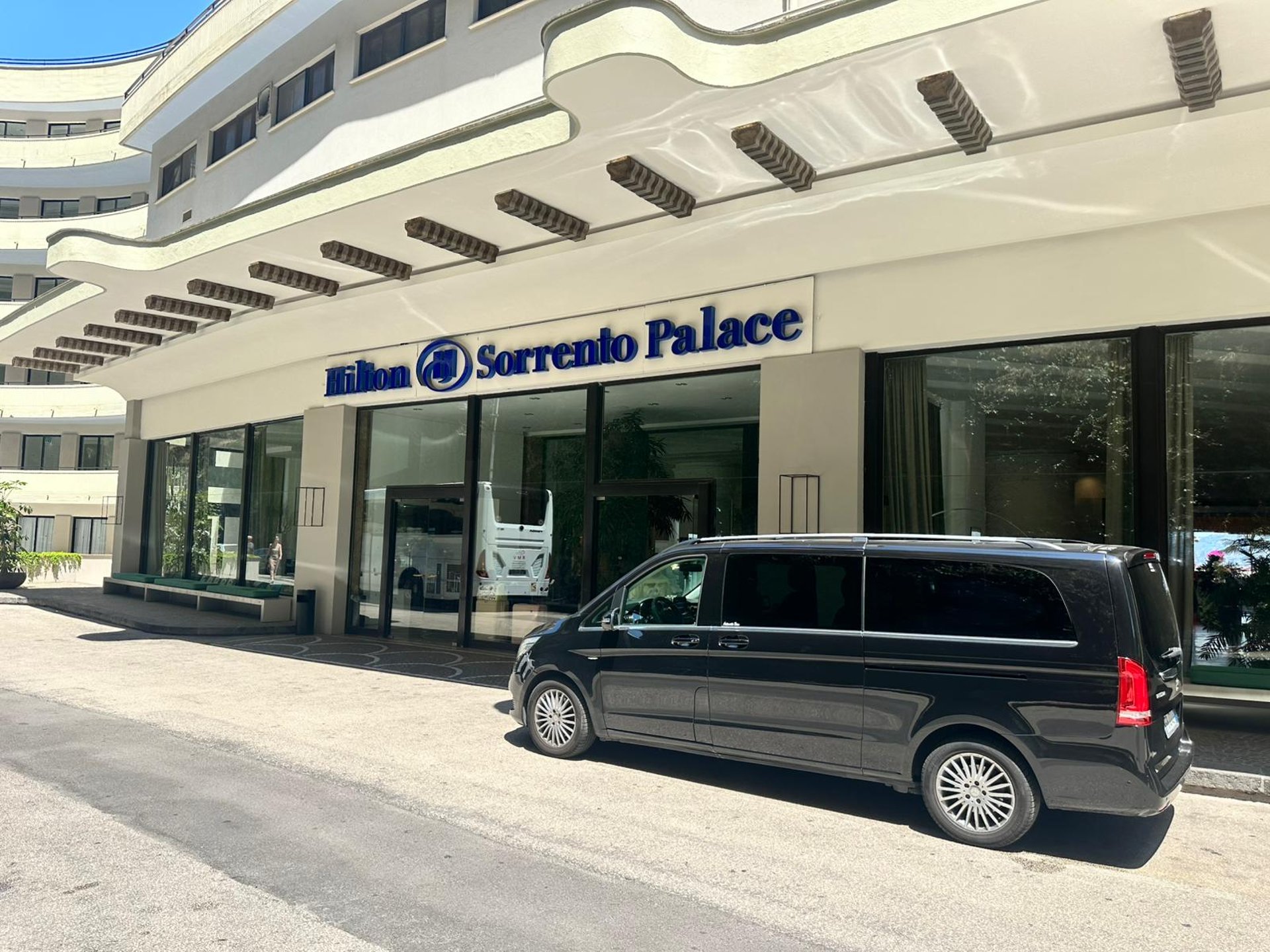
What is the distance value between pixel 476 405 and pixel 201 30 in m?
9.99

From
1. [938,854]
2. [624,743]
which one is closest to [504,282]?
[624,743]

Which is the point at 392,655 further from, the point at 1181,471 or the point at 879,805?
the point at 1181,471

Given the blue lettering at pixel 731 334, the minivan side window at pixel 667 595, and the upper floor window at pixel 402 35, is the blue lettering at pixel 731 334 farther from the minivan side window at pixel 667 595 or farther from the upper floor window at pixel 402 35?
the upper floor window at pixel 402 35

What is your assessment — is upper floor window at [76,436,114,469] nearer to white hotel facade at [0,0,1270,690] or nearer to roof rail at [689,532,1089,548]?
white hotel facade at [0,0,1270,690]

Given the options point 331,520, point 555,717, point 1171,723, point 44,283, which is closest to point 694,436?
point 555,717

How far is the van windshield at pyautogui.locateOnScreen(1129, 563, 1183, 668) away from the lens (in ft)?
18.6

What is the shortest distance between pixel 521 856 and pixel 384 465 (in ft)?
38.6

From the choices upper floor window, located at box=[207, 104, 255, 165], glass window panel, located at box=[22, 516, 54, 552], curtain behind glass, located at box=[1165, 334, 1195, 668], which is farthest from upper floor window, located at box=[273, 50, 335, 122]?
glass window panel, located at box=[22, 516, 54, 552]

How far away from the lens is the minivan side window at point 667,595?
7.27 m

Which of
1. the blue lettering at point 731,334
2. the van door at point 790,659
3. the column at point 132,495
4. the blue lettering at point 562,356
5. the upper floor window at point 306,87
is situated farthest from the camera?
the column at point 132,495

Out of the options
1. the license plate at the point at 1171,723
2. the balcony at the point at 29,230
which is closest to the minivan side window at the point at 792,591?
the license plate at the point at 1171,723

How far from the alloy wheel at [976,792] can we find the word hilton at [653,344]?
6.08 metres

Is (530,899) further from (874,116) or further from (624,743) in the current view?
(874,116)

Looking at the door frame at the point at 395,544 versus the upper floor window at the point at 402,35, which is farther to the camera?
the door frame at the point at 395,544
